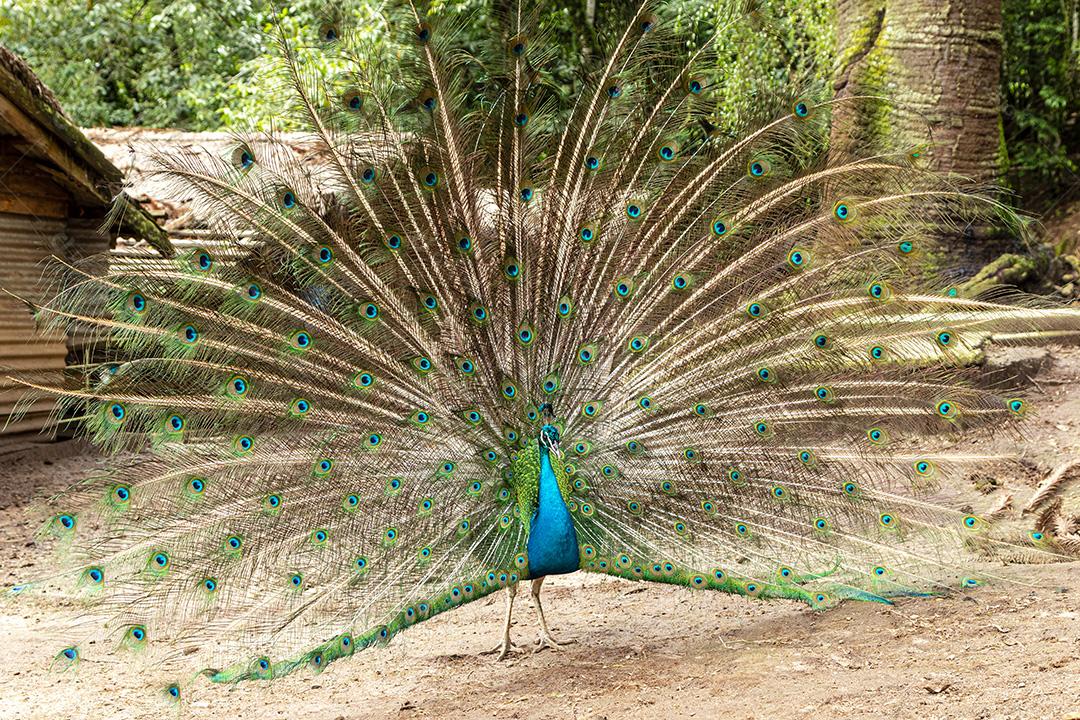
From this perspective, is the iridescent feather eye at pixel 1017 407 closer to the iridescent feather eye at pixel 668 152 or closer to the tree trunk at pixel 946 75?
the iridescent feather eye at pixel 668 152

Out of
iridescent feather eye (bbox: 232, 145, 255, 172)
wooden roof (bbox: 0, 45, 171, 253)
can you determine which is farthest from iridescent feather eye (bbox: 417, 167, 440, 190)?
wooden roof (bbox: 0, 45, 171, 253)

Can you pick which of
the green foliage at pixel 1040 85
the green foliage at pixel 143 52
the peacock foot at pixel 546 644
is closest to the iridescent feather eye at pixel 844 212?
the peacock foot at pixel 546 644

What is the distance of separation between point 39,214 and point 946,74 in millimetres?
7441

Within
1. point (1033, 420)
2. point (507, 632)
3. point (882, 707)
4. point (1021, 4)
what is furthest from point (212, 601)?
point (1021, 4)

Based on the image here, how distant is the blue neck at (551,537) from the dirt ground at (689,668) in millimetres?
531

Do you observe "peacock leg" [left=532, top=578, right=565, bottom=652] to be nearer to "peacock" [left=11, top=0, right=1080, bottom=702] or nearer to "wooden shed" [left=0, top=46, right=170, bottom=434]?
"peacock" [left=11, top=0, right=1080, bottom=702]

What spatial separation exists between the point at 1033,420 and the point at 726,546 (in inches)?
147

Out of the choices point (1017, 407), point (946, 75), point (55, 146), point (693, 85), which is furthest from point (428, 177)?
point (946, 75)

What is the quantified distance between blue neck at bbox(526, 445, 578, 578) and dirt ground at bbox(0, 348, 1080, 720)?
Result: 1.74 ft

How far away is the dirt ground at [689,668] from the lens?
13.0 feet

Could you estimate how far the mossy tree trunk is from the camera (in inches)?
307

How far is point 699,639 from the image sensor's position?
4988 mm

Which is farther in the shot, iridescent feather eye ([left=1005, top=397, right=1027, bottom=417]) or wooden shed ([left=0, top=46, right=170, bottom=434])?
wooden shed ([left=0, top=46, right=170, bottom=434])

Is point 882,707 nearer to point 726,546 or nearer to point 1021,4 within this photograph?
point 726,546
